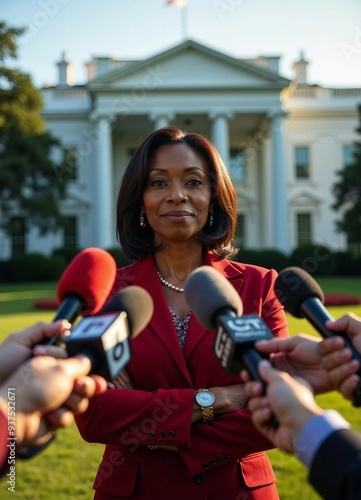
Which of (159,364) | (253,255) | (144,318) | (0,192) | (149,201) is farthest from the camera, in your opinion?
(253,255)

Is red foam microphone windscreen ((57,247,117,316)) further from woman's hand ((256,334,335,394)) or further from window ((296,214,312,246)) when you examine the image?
window ((296,214,312,246))

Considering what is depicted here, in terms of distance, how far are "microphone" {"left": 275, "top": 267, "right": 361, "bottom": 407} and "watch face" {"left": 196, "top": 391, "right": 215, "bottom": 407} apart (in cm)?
50

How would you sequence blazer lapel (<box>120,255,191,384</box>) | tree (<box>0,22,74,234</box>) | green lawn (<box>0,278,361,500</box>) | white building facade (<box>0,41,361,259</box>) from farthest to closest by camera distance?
white building facade (<box>0,41,361,259</box>), tree (<box>0,22,74,234</box>), green lawn (<box>0,278,361,500</box>), blazer lapel (<box>120,255,191,384</box>)

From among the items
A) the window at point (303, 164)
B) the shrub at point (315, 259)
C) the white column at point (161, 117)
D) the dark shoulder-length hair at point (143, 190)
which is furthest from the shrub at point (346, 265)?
the dark shoulder-length hair at point (143, 190)

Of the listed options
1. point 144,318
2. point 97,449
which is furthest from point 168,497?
point 97,449

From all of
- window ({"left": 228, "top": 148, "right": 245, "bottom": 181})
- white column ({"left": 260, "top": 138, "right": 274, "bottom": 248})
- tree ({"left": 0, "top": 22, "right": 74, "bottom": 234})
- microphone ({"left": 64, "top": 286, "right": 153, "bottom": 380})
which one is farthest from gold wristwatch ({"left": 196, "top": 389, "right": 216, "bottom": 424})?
window ({"left": 228, "top": 148, "right": 245, "bottom": 181})

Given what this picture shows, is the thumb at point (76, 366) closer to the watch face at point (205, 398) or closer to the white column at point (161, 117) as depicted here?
the watch face at point (205, 398)

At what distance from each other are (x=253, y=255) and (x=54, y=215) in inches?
349

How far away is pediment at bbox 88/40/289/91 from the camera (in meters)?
26.7

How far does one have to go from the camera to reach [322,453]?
100cm

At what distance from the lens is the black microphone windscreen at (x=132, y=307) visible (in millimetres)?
1341

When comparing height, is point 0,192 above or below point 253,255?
above

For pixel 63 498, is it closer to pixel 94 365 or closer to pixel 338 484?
pixel 94 365

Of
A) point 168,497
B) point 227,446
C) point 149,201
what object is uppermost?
point 149,201
